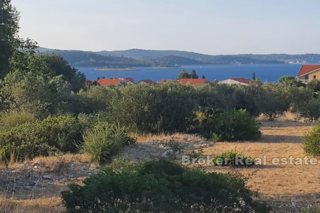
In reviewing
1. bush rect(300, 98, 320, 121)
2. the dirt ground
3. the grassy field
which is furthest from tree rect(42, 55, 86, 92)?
the dirt ground

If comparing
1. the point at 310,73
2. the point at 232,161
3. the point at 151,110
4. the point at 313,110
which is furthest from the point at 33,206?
the point at 310,73

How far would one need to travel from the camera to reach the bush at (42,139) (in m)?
12.3

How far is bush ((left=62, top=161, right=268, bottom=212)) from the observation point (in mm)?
5562

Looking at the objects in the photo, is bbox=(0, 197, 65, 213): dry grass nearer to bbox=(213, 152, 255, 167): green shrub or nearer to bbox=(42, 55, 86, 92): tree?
bbox=(213, 152, 255, 167): green shrub

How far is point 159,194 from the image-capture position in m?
5.60

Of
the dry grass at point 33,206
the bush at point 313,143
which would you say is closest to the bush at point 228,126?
the bush at point 313,143

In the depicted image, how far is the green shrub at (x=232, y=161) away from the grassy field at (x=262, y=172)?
23 centimetres

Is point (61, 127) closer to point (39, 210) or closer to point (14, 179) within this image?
point (14, 179)

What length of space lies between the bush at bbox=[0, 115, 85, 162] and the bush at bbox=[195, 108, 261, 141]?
4.31 m

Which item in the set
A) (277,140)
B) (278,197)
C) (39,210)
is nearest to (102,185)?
(39,210)

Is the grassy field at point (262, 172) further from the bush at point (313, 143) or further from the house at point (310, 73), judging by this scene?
the house at point (310, 73)

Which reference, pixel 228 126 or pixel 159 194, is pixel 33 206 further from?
pixel 228 126

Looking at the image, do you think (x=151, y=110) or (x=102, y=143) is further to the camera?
(x=151, y=110)

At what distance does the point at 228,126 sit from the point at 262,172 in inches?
221
